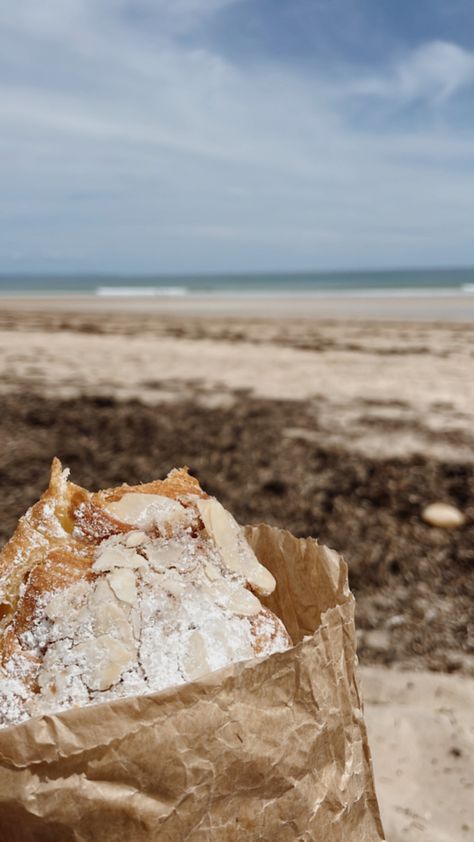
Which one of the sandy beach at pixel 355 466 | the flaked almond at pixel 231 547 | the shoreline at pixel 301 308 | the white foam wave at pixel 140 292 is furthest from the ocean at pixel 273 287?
the flaked almond at pixel 231 547

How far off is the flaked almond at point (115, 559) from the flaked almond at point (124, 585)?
0.01 meters

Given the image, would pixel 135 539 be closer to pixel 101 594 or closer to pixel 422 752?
pixel 101 594

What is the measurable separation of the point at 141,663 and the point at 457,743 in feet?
4.76

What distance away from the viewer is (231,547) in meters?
1.23

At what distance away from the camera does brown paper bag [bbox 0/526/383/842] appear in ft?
2.93

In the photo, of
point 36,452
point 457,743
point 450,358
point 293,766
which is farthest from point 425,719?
point 450,358

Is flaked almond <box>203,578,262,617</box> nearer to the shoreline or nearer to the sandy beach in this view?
the sandy beach

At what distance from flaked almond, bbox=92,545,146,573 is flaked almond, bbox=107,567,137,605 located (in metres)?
0.01

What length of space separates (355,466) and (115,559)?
291 cm

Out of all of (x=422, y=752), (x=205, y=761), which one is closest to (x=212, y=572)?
(x=205, y=761)

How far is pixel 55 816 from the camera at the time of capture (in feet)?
2.95

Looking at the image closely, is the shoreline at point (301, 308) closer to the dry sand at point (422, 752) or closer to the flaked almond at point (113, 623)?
→ the dry sand at point (422, 752)

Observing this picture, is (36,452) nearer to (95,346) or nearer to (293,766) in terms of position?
(293,766)

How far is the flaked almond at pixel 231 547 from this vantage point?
1.21 m
